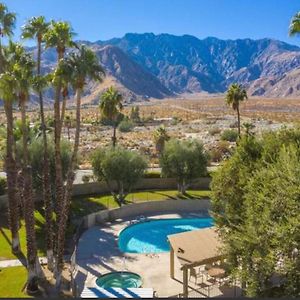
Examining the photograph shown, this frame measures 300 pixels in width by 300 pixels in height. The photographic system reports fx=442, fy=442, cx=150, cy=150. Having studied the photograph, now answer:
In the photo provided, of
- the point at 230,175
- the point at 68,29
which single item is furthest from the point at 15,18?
the point at 230,175

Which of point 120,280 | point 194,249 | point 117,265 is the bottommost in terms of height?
point 120,280

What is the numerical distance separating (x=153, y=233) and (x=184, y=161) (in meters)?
9.55

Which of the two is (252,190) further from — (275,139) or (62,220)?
(62,220)

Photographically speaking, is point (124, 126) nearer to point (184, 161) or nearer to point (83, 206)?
point (184, 161)

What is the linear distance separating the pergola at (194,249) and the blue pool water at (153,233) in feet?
22.6

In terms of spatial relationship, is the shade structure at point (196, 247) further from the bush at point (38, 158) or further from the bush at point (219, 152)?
the bush at point (219, 152)

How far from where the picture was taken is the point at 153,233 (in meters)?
35.0

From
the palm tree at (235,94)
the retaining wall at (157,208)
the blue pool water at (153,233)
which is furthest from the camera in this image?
the palm tree at (235,94)

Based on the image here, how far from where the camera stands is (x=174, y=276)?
25.3 m

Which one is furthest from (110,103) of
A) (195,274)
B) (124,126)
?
(124,126)

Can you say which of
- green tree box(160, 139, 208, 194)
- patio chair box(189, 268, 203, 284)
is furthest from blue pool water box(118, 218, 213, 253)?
green tree box(160, 139, 208, 194)

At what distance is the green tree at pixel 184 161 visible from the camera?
42.2 meters

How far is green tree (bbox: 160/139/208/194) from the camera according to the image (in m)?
42.2

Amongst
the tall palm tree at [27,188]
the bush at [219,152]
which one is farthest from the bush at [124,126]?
the tall palm tree at [27,188]
